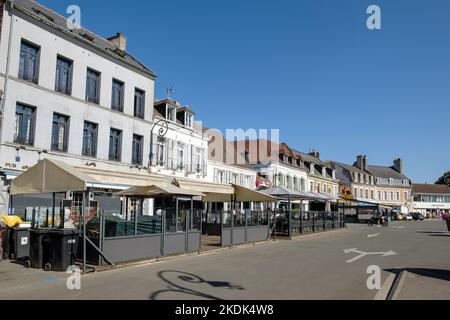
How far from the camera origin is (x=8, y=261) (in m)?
11.7

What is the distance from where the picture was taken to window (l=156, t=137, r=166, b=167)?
85.0 ft

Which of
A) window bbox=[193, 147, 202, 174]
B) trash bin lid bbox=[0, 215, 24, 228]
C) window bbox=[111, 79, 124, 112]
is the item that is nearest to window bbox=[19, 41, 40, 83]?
window bbox=[111, 79, 124, 112]

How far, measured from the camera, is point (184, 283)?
348 inches

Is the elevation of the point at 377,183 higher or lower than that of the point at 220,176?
higher

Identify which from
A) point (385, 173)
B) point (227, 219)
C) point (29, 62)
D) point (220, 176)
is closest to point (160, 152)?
point (220, 176)

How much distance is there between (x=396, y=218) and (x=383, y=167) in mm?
24208

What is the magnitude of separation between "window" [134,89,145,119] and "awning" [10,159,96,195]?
14.1 metres

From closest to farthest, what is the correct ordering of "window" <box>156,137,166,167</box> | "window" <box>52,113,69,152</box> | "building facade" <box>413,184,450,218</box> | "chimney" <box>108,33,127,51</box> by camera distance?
"window" <box>52,113,69,152</box> → "window" <box>156,137,166,167</box> → "chimney" <box>108,33,127,51</box> → "building facade" <box>413,184,450,218</box>

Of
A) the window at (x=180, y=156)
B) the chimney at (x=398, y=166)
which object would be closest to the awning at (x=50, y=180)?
the window at (x=180, y=156)

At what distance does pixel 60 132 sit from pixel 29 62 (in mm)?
3488

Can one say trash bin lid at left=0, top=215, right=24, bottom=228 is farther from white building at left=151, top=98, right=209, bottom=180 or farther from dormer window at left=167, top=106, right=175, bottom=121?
dormer window at left=167, top=106, right=175, bottom=121

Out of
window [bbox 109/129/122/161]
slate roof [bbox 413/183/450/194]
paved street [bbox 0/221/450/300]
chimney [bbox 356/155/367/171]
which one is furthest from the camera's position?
Result: slate roof [bbox 413/183/450/194]

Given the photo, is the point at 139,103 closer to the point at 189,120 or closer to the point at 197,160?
the point at 189,120

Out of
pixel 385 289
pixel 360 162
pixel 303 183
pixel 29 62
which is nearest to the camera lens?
pixel 385 289
